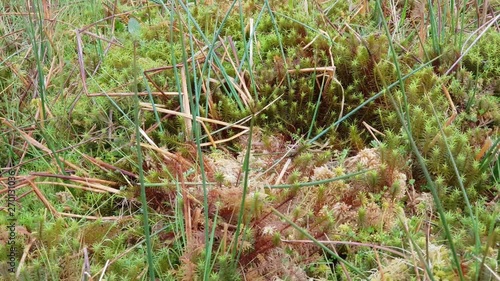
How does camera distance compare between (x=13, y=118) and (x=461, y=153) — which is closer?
(x=461, y=153)

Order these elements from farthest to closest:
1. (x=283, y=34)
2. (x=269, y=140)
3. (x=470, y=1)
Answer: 1. (x=470, y=1)
2. (x=283, y=34)
3. (x=269, y=140)

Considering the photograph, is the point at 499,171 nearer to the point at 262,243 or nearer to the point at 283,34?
the point at 262,243

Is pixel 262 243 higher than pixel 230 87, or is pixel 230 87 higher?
pixel 230 87

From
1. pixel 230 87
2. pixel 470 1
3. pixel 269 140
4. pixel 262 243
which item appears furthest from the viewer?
pixel 470 1

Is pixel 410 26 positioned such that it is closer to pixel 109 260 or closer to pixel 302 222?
pixel 302 222

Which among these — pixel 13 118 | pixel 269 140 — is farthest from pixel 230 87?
pixel 13 118

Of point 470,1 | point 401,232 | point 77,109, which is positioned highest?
point 470,1
